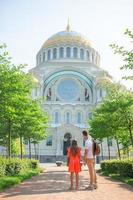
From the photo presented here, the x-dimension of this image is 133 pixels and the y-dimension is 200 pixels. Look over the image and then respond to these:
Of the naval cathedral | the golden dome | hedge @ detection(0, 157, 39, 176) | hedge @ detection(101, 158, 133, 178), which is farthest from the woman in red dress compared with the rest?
the golden dome

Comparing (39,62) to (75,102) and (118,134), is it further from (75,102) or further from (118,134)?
(118,134)

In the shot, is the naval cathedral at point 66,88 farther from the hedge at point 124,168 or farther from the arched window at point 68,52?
the hedge at point 124,168

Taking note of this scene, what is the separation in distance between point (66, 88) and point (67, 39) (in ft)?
48.6

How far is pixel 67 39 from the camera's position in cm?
8681

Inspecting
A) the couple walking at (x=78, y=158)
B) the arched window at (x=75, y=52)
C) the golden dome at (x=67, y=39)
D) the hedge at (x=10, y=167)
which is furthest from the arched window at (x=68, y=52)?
the couple walking at (x=78, y=158)

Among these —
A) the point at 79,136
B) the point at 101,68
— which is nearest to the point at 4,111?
the point at 79,136

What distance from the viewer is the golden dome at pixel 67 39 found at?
86.6m

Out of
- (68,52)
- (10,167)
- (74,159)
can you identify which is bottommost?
(10,167)

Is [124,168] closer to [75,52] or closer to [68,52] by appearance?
[68,52]

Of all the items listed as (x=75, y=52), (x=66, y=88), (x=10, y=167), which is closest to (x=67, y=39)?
(x=75, y=52)

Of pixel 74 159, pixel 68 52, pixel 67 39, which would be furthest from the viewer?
pixel 67 39

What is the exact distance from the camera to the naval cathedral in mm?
70875

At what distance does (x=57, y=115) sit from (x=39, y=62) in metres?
20.3

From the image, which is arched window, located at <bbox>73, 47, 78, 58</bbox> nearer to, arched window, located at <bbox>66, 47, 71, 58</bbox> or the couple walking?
arched window, located at <bbox>66, 47, 71, 58</bbox>
